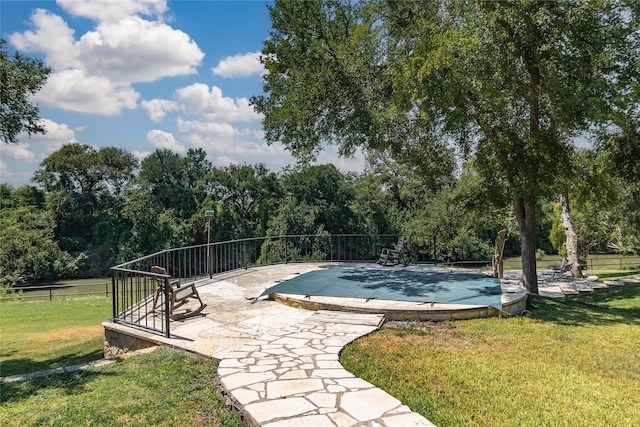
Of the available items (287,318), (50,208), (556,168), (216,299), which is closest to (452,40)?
(556,168)

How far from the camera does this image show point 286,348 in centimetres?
457

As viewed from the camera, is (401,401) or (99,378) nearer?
(401,401)

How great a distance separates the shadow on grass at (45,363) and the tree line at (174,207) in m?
19.0

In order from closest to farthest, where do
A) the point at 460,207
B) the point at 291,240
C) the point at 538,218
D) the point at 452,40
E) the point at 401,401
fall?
the point at 401,401
the point at 452,40
the point at 538,218
the point at 460,207
the point at 291,240

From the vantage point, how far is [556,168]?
8.24 meters

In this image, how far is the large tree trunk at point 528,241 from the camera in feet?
32.0

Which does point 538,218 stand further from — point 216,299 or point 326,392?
point 326,392

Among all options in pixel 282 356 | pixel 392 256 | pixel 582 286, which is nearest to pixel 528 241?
pixel 392 256

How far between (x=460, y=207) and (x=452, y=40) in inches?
209

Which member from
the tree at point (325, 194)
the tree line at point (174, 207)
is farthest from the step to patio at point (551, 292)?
the tree at point (325, 194)

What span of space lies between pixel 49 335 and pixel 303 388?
8539mm

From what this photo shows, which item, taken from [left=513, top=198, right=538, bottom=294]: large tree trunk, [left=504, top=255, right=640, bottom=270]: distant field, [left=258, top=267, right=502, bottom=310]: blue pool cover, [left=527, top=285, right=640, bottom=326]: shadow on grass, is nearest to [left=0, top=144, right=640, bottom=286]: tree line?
[left=504, top=255, right=640, bottom=270]: distant field

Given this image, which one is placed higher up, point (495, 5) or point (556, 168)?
point (495, 5)

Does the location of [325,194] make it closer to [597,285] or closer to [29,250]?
[597,285]
